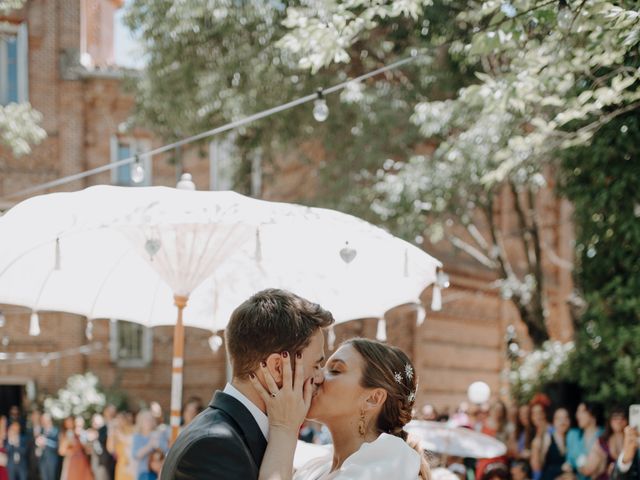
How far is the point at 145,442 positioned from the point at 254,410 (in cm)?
1093

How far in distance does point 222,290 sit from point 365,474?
13.3ft

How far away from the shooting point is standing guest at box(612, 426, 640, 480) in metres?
8.91

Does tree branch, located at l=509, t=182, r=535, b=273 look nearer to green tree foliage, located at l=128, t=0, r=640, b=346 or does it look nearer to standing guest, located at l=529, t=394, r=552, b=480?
green tree foliage, located at l=128, t=0, r=640, b=346

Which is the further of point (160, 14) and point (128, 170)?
point (128, 170)

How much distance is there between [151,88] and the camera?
58.3 feet

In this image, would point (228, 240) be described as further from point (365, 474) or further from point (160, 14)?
point (160, 14)

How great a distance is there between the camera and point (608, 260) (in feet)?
43.7

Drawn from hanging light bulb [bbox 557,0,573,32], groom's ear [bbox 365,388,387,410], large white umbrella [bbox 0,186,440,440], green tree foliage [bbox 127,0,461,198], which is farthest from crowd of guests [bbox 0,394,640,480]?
green tree foliage [bbox 127,0,461,198]

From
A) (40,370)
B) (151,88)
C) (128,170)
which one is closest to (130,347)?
(40,370)

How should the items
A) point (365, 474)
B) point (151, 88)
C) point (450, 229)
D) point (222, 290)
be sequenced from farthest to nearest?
point (450, 229) < point (151, 88) < point (222, 290) < point (365, 474)

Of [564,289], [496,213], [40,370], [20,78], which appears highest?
[20,78]

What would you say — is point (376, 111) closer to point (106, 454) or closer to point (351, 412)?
point (106, 454)

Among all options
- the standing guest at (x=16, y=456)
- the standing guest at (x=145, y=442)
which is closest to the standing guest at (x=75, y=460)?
the standing guest at (x=16, y=456)

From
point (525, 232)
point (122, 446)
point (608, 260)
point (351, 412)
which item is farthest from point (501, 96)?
point (525, 232)
